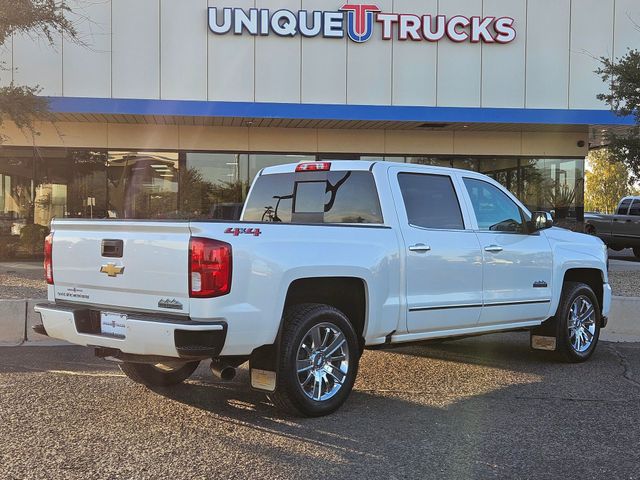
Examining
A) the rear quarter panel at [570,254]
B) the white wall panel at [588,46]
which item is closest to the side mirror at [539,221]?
the rear quarter panel at [570,254]

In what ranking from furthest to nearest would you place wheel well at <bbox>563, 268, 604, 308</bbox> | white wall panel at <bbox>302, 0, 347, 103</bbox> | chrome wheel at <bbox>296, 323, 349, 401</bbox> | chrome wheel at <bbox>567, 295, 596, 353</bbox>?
white wall panel at <bbox>302, 0, 347, 103</bbox> < wheel well at <bbox>563, 268, 604, 308</bbox> < chrome wheel at <bbox>567, 295, 596, 353</bbox> < chrome wheel at <bbox>296, 323, 349, 401</bbox>

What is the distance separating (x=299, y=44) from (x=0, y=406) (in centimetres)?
1225

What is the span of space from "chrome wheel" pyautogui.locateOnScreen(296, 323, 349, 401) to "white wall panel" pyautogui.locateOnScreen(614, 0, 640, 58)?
48.2 feet

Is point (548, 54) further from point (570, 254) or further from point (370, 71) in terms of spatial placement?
point (570, 254)

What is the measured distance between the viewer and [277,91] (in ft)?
50.4

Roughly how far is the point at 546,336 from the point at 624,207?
49.1 ft

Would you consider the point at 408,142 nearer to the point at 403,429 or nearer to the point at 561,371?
the point at 561,371

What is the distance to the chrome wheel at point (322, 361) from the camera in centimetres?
477

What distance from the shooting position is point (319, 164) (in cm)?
585

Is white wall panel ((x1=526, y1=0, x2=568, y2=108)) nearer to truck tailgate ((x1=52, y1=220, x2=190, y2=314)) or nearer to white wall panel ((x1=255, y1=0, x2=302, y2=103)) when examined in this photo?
white wall panel ((x1=255, y1=0, x2=302, y2=103))

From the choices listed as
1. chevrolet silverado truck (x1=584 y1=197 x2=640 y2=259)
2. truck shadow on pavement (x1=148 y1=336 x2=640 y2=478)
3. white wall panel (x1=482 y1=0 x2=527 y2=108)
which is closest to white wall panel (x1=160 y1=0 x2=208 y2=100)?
white wall panel (x1=482 y1=0 x2=527 y2=108)

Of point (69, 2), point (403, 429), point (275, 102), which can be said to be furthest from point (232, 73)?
point (403, 429)

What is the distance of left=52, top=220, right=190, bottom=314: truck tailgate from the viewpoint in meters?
4.22

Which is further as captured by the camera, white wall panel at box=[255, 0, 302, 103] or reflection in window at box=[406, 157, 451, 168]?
reflection in window at box=[406, 157, 451, 168]
